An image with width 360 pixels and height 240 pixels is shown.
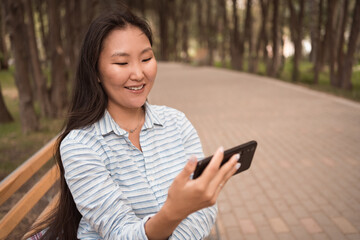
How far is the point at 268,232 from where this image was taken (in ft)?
10.7

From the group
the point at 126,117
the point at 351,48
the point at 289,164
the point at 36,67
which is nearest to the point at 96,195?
the point at 126,117

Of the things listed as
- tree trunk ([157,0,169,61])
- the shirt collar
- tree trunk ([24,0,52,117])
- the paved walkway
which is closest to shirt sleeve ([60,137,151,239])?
the shirt collar

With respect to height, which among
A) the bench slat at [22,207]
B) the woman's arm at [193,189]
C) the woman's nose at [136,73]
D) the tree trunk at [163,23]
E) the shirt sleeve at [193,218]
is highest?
the tree trunk at [163,23]

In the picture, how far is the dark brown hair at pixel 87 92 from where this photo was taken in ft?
5.08

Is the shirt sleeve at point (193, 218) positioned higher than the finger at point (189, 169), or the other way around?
the finger at point (189, 169)

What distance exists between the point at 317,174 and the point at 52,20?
7401 millimetres

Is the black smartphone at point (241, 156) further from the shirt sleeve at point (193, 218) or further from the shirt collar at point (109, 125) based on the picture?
the shirt collar at point (109, 125)

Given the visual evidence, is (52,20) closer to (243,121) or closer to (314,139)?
(243,121)

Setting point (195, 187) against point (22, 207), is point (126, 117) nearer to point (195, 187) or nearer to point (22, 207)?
point (195, 187)

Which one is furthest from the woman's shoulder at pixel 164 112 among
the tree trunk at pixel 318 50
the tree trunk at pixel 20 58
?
the tree trunk at pixel 318 50

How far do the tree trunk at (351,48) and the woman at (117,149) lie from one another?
9784 millimetres

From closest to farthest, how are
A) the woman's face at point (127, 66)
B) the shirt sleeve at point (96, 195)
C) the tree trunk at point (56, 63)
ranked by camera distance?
the shirt sleeve at point (96, 195), the woman's face at point (127, 66), the tree trunk at point (56, 63)

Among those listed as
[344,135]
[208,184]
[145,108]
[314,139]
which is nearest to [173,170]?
[145,108]

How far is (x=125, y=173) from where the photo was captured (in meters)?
1.58
